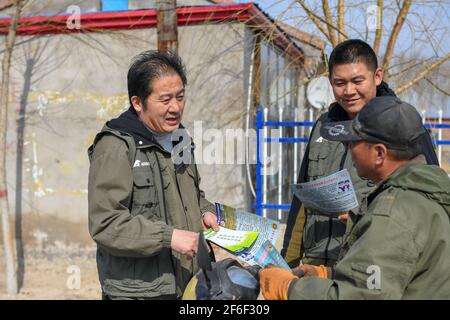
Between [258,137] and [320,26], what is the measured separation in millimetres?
1619

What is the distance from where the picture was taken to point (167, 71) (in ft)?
8.43

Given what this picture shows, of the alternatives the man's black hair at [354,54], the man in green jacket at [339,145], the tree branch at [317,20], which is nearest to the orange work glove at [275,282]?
the man in green jacket at [339,145]

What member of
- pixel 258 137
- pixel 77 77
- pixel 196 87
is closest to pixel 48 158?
pixel 77 77

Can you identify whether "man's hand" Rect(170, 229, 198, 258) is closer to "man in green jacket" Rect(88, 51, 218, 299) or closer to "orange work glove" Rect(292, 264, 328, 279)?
"man in green jacket" Rect(88, 51, 218, 299)

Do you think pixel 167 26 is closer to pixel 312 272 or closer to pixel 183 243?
pixel 183 243

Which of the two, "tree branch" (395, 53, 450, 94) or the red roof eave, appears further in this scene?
the red roof eave

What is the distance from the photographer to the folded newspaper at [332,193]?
2.40 meters

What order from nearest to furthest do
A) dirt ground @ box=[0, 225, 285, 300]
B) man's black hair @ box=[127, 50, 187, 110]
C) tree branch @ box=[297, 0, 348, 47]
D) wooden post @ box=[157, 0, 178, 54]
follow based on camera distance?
1. man's black hair @ box=[127, 50, 187, 110]
2. tree branch @ box=[297, 0, 348, 47]
3. wooden post @ box=[157, 0, 178, 54]
4. dirt ground @ box=[0, 225, 285, 300]

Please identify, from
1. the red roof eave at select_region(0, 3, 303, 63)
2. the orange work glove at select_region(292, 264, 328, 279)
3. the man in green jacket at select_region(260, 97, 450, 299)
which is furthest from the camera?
the red roof eave at select_region(0, 3, 303, 63)

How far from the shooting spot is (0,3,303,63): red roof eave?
602 cm

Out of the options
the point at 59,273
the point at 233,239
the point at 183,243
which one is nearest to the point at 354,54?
the point at 233,239

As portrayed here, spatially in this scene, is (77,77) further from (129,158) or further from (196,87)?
(129,158)

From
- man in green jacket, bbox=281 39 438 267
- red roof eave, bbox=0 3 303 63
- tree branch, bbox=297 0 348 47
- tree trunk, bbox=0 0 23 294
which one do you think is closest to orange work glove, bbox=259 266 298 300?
man in green jacket, bbox=281 39 438 267

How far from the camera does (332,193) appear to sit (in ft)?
7.98
